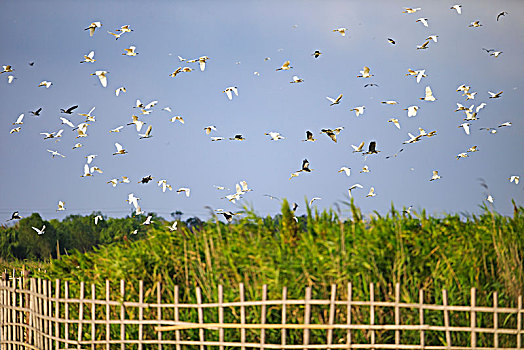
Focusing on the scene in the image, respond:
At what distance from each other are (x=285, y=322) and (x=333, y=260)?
2.76ft

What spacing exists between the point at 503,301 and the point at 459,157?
684 cm

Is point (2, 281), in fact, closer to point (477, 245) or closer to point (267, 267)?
A: point (267, 267)

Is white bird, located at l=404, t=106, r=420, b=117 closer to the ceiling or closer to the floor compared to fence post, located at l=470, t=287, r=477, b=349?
closer to the ceiling

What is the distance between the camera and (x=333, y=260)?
6965mm

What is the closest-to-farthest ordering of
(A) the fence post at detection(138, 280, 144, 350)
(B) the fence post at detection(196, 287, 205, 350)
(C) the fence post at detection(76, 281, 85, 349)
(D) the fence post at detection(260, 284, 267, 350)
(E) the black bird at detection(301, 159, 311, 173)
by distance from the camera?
(D) the fence post at detection(260, 284, 267, 350), (B) the fence post at detection(196, 287, 205, 350), (A) the fence post at detection(138, 280, 144, 350), (C) the fence post at detection(76, 281, 85, 349), (E) the black bird at detection(301, 159, 311, 173)

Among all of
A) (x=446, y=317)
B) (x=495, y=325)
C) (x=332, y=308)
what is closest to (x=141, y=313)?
(x=332, y=308)

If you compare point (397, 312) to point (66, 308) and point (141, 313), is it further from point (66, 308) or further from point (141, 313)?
point (66, 308)

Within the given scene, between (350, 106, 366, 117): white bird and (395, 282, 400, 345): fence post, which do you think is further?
(350, 106, 366, 117): white bird

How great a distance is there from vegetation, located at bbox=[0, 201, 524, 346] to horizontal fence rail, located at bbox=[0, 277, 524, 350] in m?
0.03

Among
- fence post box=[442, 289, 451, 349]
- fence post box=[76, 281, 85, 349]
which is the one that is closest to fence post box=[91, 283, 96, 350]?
fence post box=[76, 281, 85, 349]

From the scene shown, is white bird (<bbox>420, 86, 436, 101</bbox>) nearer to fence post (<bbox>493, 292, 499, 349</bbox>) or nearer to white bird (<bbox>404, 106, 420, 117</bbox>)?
white bird (<bbox>404, 106, 420, 117</bbox>)

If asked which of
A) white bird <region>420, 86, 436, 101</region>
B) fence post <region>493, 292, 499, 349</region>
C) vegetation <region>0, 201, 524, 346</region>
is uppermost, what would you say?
white bird <region>420, 86, 436, 101</region>

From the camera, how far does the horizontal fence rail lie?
6.77 meters

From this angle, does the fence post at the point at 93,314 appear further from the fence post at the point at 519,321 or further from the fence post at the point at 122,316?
the fence post at the point at 519,321
